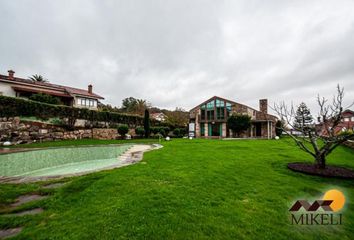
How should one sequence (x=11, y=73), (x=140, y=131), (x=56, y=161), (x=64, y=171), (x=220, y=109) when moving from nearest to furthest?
1. (x=64, y=171)
2. (x=56, y=161)
3. (x=11, y=73)
4. (x=140, y=131)
5. (x=220, y=109)

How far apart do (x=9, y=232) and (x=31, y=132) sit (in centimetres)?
1677

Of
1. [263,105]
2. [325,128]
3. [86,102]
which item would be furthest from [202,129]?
[325,128]

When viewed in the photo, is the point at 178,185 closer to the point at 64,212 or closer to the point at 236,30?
the point at 64,212

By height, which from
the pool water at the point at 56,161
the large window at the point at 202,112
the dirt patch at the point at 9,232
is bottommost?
the pool water at the point at 56,161

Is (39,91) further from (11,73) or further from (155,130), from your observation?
(155,130)

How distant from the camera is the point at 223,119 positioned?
2731cm

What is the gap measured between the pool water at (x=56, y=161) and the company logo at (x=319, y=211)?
6353mm

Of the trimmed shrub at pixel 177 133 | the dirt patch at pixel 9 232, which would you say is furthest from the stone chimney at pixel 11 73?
the dirt patch at pixel 9 232

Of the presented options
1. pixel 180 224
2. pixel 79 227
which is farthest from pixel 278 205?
pixel 79 227

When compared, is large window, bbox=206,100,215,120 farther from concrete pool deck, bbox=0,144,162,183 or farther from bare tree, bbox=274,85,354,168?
concrete pool deck, bbox=0,144,162,183

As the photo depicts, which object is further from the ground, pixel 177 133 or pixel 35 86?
pixel 35 86

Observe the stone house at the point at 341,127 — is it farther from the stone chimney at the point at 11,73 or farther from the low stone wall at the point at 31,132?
the stone chimney at the point at 11,73

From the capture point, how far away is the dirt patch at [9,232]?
2.22 m

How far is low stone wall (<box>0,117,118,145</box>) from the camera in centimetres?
1371
